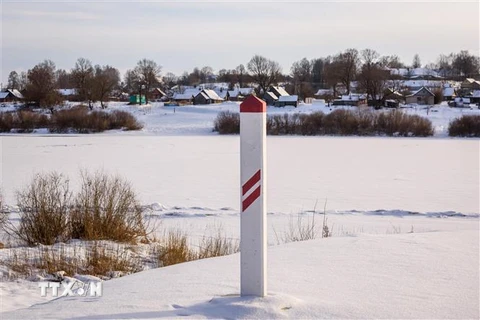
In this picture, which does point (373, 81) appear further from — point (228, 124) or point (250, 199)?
point (250, 199)

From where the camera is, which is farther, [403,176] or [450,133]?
[450,133]

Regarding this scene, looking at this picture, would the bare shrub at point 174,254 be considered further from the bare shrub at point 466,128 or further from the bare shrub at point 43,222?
the bare shrub at point 466,128

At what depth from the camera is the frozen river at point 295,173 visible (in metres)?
18.8

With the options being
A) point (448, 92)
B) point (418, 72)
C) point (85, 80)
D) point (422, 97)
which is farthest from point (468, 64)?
point (85, 80)

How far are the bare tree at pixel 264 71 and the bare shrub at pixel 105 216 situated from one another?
101 meters

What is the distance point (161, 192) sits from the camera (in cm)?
2053

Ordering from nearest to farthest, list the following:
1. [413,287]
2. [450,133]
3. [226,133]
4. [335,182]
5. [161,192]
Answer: [413,287], [161,192], [335,182], [450,133], [226,133]

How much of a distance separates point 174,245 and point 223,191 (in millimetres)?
11535

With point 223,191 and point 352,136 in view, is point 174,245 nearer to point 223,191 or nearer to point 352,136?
point 223,191

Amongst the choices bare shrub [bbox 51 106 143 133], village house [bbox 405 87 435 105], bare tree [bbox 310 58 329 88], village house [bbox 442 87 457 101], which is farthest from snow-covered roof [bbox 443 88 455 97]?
bare shrub [bbox 51 106 143 133]

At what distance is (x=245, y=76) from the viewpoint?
130 m

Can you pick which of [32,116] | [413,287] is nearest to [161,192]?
[413,287]

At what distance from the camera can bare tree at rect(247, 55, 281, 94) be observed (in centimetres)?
11348

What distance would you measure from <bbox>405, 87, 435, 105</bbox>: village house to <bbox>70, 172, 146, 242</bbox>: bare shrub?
91888mm
